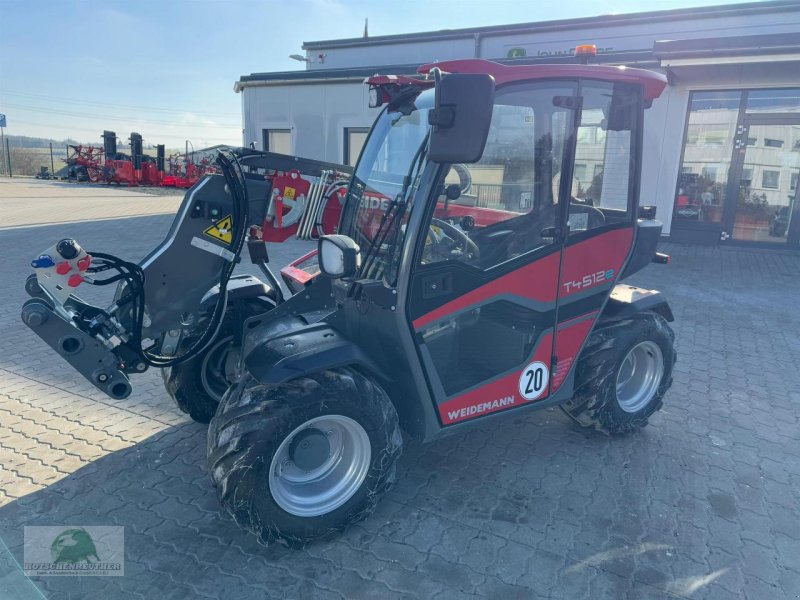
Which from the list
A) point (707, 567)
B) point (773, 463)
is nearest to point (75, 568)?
point (707, 567)

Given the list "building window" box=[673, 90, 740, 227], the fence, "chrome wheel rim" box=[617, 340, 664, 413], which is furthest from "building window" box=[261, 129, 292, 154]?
the fence

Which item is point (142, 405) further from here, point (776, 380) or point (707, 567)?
point (776, 380)

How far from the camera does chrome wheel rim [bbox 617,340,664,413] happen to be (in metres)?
4.30

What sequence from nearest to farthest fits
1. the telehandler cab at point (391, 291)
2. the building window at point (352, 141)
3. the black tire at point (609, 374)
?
the telehandler cab at point (391, 291) → the black tire at point (609, 374) → the building window at point (352, 141)

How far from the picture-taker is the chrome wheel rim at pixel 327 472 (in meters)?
2.94

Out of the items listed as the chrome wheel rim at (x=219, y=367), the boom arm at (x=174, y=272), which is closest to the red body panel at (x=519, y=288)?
the boom arm at (x=174, y=272)

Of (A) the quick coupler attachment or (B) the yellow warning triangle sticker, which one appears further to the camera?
(B) the yellow warning triangle sticker

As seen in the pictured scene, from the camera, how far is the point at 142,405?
4496 mm

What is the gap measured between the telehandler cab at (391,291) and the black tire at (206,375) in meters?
0.02

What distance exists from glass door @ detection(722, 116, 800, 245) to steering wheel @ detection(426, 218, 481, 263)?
11056mm

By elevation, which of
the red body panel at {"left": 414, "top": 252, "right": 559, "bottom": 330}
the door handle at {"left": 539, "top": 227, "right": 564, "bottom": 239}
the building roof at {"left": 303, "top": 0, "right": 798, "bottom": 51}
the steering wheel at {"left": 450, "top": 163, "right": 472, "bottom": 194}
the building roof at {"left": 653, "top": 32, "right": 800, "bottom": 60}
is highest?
the building roof at {"left": 303, "top": 0, "right": 798, "bottom": 51}

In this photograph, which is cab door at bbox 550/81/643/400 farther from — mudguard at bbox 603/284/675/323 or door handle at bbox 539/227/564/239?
mudguard at bbox 603/284/675/323

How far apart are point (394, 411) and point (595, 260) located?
1.65m

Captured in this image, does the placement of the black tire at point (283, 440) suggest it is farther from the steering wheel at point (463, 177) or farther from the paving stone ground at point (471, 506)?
the steering wheel at point (463, 177)
